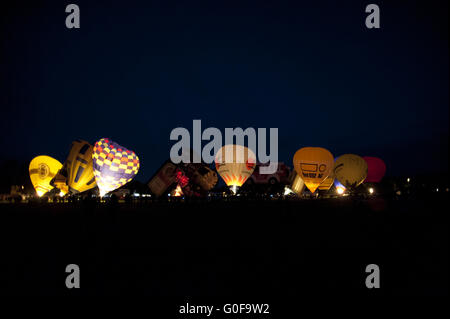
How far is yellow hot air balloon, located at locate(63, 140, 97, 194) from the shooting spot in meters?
22.2

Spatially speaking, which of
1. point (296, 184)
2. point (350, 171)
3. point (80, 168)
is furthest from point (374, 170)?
point (80, 168)

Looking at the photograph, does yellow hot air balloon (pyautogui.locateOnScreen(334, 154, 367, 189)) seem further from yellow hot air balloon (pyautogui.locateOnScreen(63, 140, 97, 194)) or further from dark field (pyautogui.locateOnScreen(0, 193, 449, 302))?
yellow hot air balloon (pyautogui.locateOnScreen(63, 140, 97, 194))

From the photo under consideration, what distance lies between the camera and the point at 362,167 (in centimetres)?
3092

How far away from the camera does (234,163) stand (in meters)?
29.1

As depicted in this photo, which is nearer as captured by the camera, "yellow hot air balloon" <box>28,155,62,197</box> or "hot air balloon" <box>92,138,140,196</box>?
"hot air balloon" <box>92,138,140,196</box>

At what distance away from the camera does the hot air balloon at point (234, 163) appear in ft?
95.8

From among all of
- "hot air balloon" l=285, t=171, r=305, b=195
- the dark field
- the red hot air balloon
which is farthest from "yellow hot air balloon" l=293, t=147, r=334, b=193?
the dark field

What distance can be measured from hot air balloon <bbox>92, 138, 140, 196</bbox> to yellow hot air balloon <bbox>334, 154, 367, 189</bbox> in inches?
859

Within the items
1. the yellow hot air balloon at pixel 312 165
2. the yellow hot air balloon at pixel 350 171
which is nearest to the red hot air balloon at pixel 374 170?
the yellow hot air balloon at pixel 350 171

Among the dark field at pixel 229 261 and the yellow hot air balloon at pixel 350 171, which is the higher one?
the yellow hot air balloon at pixel 350 171

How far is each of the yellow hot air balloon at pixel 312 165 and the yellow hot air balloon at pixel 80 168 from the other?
1826 cm

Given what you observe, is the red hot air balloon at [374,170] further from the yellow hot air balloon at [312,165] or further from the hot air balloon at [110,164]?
the hot air balloon at [110,164]

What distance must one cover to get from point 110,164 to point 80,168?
2.64 meters
